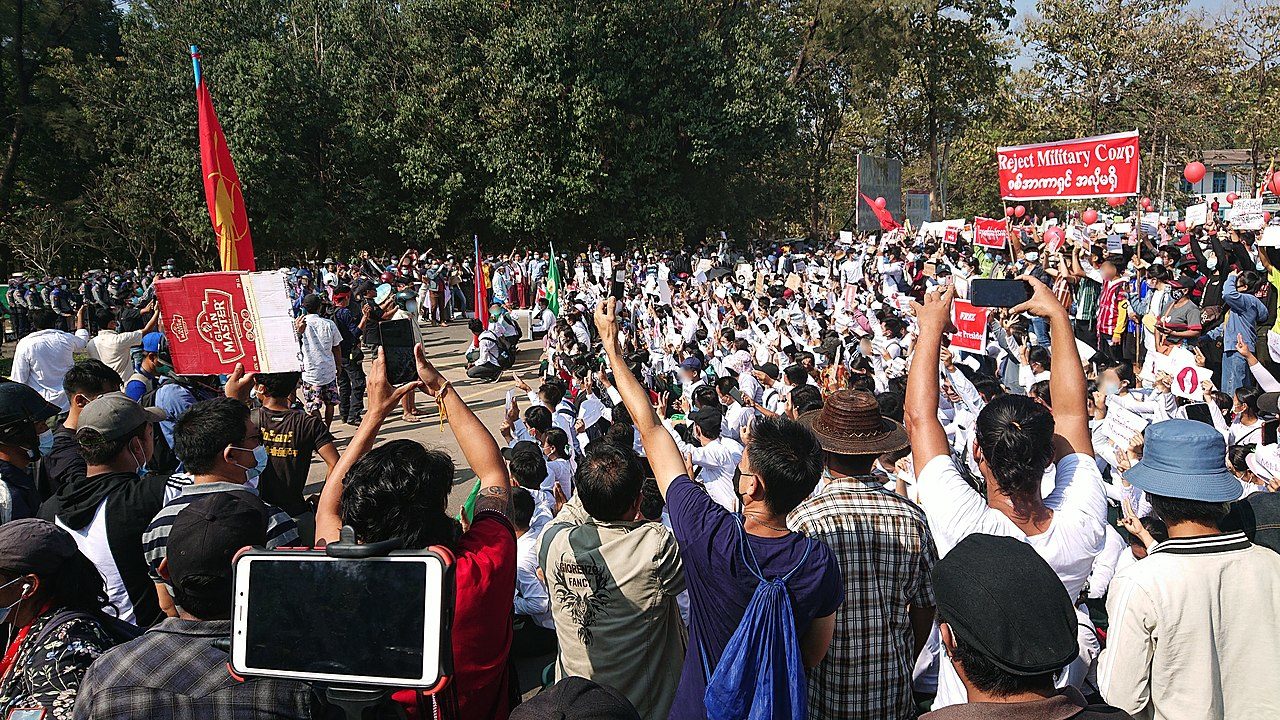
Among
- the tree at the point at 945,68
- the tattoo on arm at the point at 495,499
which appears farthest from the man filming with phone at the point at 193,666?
the tree at the point at 945,68

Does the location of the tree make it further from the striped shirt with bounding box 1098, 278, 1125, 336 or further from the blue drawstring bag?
the blue drawstring bag

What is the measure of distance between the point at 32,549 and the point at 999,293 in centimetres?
318

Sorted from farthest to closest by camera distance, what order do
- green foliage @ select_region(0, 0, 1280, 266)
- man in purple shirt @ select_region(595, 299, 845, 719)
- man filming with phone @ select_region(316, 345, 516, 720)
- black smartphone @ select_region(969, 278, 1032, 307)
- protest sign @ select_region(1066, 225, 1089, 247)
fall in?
green foliage @ select_region(0, 0, 1280, 266), protest sign @ select_region(1066, 225, 1089, 247), black smartphone @ select_region(969, 278, 1032, 307), man in purple shirt @ select_region(595, 299, 845, 719), man filming with phone @ select_region(316, 345, 516, 720)

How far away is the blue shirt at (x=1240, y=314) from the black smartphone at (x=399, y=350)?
24.4 ft

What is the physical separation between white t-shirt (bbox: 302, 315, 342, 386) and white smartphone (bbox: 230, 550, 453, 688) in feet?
23.8

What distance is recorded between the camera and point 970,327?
667cm

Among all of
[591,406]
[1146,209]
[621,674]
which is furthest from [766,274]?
[1146,209]

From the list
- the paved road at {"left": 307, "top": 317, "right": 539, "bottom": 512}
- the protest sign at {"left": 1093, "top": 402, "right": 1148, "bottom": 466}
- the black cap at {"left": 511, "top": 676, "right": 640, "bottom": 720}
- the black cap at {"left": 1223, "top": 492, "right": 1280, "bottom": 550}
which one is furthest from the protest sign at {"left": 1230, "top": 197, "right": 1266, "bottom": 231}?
the black cap at {"left": 511, "top": 676, "right": 640, "bottom": 720}

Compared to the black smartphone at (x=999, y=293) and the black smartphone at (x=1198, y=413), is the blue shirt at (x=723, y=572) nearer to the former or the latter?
the black smartphone at (x=999, y=293)

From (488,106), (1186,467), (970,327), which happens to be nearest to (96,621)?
(1186,467)

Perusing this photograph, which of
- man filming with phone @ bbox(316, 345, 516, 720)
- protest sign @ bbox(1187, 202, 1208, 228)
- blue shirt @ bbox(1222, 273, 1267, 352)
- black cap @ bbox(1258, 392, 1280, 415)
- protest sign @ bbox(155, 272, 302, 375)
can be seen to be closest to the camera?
man filming with phone @ bbox(316, 345, 516, 720)

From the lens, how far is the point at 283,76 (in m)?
23.5

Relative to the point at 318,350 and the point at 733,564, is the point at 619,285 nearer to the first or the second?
the point at 318,350

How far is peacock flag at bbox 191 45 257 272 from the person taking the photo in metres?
7.68
